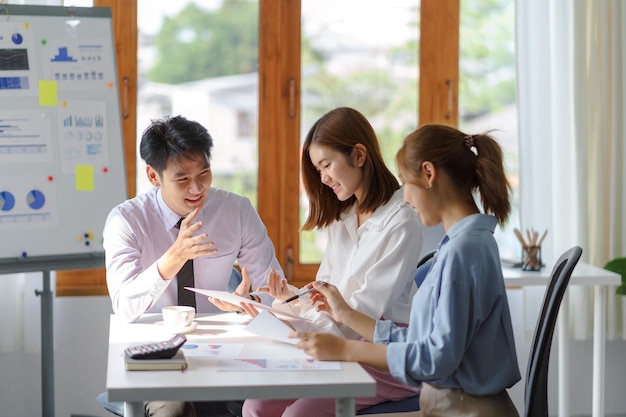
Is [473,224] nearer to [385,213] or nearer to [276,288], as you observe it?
[385,213]

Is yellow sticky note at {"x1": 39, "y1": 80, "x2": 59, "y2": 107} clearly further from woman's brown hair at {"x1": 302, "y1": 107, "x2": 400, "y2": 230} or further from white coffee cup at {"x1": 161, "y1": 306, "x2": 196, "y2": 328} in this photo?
white coffee cup at {"x1": 161, "y1": 306, "x2": 196, "y2": 328}

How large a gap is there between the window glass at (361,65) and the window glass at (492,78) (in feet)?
0.81

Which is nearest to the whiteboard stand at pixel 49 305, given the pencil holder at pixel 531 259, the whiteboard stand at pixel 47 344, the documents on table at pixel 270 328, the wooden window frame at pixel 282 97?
the whiteboard stand at pixel 47 344

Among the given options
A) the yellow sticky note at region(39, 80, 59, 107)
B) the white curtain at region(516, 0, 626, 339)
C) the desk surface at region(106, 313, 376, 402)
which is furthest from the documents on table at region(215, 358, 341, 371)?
the white curtain at region(516, 0, 626, 339)

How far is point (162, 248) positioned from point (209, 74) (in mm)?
1431

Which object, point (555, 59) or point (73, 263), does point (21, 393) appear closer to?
point (73, 263)

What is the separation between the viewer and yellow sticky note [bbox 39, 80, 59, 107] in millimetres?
3285

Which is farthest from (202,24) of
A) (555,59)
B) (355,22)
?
(555,59)

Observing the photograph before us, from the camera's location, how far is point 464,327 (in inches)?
70.7

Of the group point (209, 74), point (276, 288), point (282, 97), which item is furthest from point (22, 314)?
point (276, 288)

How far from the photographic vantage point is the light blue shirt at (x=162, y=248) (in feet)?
7.70

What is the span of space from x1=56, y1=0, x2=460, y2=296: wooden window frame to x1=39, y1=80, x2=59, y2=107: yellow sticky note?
1.62 ft

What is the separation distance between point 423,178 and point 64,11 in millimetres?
1964

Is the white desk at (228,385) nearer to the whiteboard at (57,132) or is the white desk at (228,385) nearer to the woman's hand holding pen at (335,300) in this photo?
the woman's hand holding pen at (335,300)
